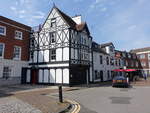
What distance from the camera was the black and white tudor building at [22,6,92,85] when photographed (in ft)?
72.6

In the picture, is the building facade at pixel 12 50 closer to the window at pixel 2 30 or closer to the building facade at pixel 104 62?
the window at pixel 2 30

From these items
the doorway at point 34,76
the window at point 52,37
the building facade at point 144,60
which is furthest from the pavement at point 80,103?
the building facade at point 144,60

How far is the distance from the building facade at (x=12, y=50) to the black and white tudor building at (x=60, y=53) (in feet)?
4.20

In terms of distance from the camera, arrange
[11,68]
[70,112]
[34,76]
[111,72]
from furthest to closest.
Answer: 1. [111,72]
2. [34,76]
3. [11,68]
4. [70,112]

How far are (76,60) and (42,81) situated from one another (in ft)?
22.2

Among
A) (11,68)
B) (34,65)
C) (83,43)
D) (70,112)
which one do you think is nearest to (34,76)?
(34,65)

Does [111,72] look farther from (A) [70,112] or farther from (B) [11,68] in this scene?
(A) [70,112]

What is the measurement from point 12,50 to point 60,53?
8513mm

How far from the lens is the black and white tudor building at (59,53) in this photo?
22141mm

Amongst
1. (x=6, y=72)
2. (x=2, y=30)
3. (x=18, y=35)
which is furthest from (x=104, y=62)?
(x=2, y=30)

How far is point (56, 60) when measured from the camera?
2288cm

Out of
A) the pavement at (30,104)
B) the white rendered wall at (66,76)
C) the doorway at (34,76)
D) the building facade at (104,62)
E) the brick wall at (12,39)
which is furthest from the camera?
the building facade at (104,62)

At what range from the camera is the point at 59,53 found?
75.0 ft

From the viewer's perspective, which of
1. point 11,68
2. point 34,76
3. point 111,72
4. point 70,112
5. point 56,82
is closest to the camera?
point 70,112
